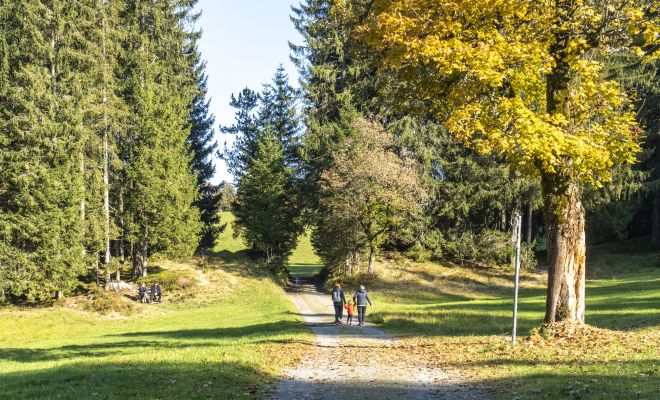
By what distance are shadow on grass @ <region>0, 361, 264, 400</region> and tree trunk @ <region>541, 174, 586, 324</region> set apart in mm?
7715

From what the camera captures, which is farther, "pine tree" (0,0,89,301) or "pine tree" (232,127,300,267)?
"pine tree" (232,127,300,267)

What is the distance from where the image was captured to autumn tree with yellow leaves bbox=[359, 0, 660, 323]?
1148cm

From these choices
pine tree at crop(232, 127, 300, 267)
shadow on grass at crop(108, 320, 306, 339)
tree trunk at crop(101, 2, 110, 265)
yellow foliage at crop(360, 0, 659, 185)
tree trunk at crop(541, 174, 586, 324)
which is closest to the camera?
yellow foliage at crop(360, 0, 659, 185)

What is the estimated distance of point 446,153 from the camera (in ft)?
162

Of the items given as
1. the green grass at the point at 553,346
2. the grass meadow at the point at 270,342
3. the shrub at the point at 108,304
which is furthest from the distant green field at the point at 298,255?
the green grass at the point at 553,346

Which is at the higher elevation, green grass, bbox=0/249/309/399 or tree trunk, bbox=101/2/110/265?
tree trunk, bbox=101/2/110/265

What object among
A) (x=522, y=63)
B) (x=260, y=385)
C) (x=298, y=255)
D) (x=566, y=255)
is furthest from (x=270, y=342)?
(x=298, y=255)

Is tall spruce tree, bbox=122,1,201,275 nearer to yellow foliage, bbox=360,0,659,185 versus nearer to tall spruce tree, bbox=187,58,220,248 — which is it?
tall spruce tree, bbox=187,58,220,248

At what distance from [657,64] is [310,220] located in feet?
112

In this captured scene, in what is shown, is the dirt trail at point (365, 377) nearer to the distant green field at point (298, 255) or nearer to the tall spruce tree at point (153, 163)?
the tall spruce tree at point (153, 163)

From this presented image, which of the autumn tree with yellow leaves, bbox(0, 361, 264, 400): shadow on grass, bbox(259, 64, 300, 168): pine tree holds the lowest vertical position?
bbox(0, 361, 264, 400): shadow on grass

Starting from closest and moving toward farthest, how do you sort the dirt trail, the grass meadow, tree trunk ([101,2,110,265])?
the dirt trail < the grass meadow < tree trunk ([101,2,110,265])

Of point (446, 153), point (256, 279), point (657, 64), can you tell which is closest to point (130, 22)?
point (256, 279)

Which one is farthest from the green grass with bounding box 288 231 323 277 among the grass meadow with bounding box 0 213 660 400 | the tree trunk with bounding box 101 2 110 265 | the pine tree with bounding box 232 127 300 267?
the tree trunk with bounding box 101 2 110 265
